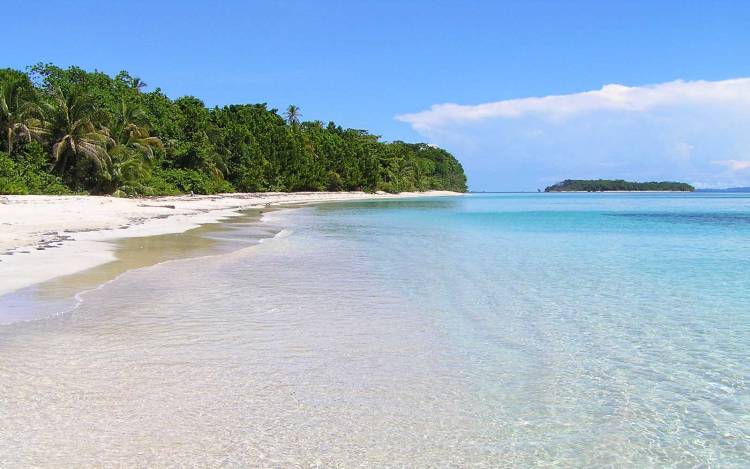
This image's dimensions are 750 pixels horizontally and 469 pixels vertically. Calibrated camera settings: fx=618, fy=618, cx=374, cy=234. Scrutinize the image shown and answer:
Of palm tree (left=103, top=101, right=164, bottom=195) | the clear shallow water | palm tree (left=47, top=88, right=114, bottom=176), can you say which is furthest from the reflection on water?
palm tree (left=103, top=101, right=164, bottom=195)

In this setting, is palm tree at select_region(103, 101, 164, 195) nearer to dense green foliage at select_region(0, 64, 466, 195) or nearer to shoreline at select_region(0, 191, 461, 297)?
dense green foliage at select_region(0, 64, 466, 195)

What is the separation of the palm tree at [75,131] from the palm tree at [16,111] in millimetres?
1117

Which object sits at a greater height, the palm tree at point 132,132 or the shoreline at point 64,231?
the palm tree at point 132,132

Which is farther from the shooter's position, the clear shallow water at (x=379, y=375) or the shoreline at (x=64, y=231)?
the shoreline at (x=64, y=231)

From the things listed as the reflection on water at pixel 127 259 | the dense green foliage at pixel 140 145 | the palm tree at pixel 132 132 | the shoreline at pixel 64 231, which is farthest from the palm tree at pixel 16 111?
the reflection on water at pixel 127 259

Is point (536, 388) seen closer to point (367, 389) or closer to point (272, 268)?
point (367, 389)

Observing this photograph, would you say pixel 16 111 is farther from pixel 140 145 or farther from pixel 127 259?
pixel 127 259

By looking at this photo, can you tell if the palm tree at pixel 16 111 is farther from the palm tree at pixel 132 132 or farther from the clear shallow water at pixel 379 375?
the clear shallow water at pixel 379 375

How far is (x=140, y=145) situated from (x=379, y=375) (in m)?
38.3

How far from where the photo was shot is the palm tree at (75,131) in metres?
34.6

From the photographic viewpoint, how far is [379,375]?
536 centimetres

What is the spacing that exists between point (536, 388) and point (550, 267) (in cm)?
859

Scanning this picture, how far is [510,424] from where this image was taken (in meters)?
4.29

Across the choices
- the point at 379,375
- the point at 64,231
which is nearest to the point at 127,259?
the point at 64,231
